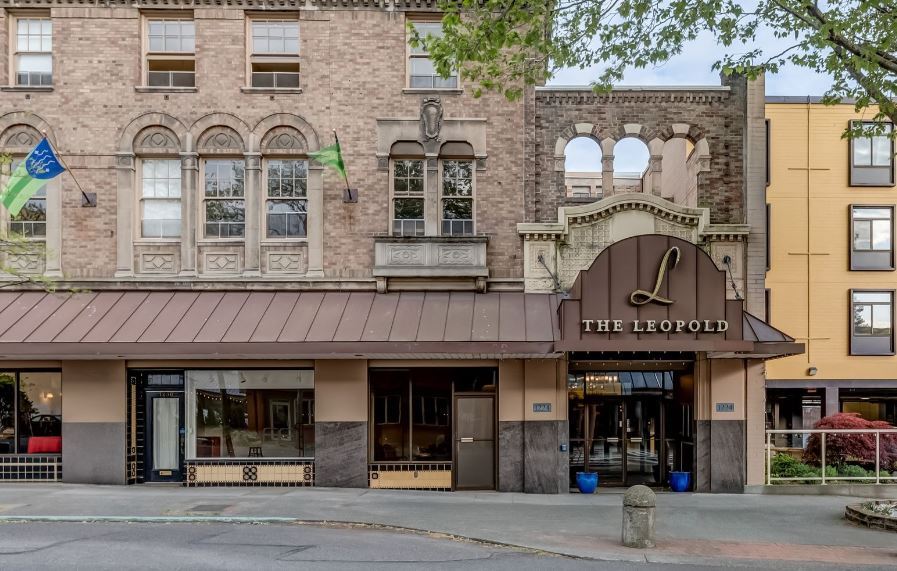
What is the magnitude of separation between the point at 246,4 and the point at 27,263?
7383 millimetres

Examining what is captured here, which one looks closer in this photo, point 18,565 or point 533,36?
point 18,565

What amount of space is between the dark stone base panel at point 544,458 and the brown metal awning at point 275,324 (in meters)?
2.06

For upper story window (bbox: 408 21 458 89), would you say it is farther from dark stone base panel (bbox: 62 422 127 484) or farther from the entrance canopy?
dark stone base panel (bbox: 62 422 127 484)

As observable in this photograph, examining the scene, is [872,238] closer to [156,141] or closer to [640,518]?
[640,518]

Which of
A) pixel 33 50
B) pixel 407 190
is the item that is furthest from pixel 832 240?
pixel 33 50

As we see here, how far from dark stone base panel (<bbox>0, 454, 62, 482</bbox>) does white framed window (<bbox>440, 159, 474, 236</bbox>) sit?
31.8 ft

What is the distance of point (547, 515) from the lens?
13367mm

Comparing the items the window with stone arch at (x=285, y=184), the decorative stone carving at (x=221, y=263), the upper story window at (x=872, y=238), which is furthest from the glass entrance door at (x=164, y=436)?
the upper story window at (x=872, y=238)

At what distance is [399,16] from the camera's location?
1706 centimetres

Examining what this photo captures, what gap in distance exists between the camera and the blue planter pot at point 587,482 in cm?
1638

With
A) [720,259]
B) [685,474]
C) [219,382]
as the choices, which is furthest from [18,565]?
[720,259]

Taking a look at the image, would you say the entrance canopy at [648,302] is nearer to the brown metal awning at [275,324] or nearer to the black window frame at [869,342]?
the brown metal awning at [275,324]

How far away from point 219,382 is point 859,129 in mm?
13505

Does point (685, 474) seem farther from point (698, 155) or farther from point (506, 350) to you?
point (698, 155)
